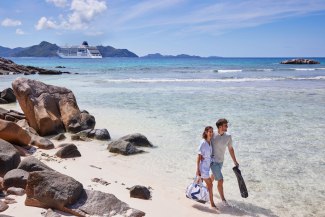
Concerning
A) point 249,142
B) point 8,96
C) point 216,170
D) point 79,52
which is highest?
point 79,52

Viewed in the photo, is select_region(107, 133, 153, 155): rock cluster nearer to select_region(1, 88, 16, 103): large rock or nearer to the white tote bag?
the white tote bag

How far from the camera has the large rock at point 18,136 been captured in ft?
28.6

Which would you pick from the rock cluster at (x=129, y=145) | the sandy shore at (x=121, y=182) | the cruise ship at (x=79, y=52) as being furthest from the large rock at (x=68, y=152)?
the cruise ship at (x=79, y=52)

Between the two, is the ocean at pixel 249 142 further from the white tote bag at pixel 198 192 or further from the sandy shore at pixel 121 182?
the white tote bag at pixel 198 192

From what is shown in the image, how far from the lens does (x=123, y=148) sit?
9.64 m

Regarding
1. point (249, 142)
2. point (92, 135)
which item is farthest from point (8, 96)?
point (249, 142)

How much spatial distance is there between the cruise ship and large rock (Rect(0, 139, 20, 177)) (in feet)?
457

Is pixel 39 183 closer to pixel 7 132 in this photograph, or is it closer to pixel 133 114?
pixel 7 132

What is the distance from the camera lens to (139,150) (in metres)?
9.86

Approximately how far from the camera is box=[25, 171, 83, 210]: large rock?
5.41 meters

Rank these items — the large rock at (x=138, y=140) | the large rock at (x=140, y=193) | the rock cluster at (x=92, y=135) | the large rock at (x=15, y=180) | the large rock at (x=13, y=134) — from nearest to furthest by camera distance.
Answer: the large rock at (x=15, y=180) → the large rock at (x=140, y=193) → the large rock at (x=13, y=134) → the large rock at (x=138, y=140) → the rock cluster at (x=92, y=135)

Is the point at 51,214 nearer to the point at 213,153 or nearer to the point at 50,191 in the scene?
the point at 50,191

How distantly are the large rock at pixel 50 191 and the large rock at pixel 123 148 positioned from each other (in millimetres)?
4053

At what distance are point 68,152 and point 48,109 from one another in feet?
11.7
